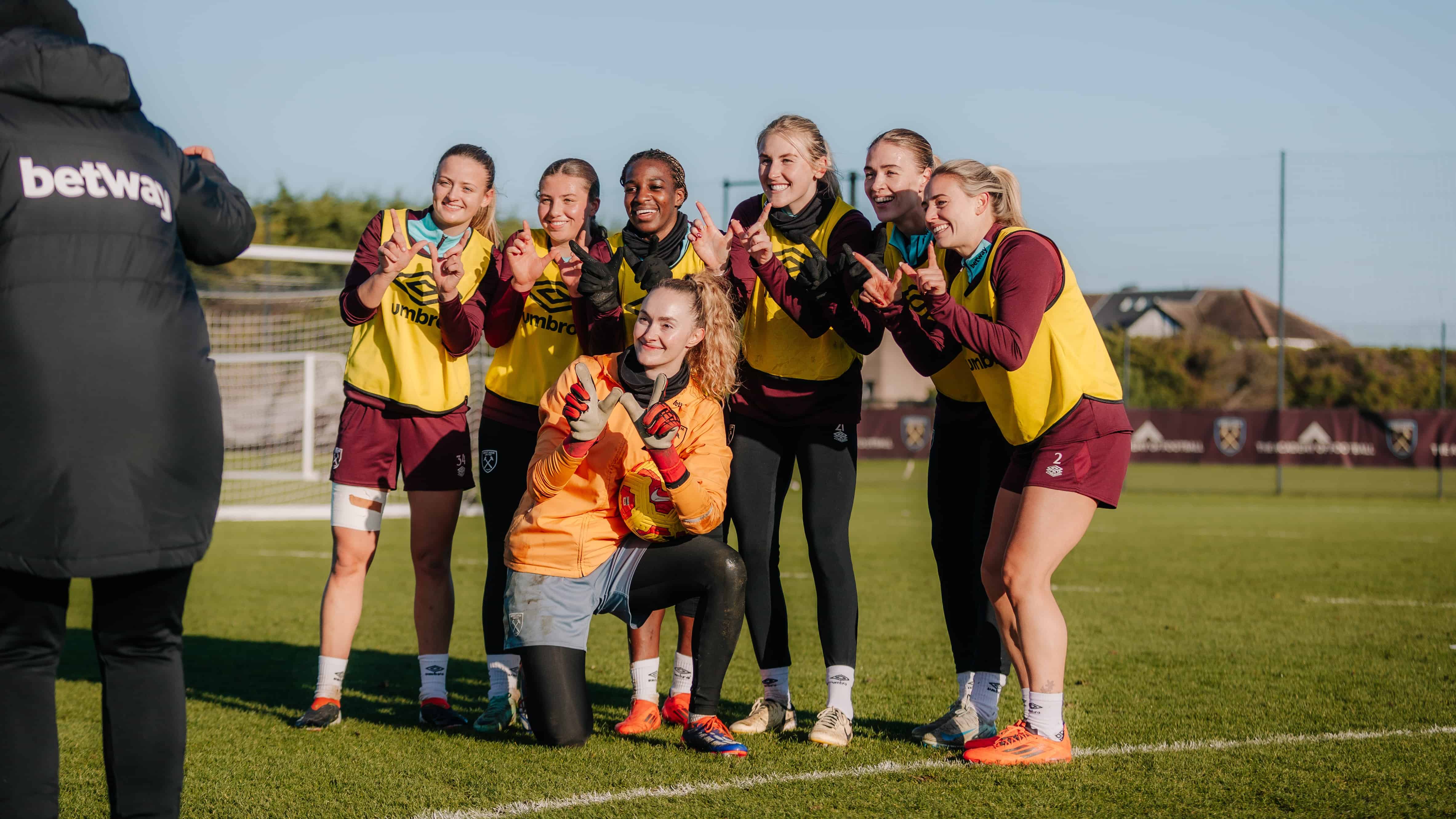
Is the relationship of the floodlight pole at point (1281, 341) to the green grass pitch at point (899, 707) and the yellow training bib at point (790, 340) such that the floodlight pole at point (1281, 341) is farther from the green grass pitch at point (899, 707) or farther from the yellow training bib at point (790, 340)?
the yellow training bib at point (790, 340)

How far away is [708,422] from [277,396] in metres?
16.2

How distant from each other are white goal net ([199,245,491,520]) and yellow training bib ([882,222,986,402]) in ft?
38.7

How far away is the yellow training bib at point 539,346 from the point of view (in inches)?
185

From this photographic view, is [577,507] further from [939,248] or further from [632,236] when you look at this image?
[939,248]

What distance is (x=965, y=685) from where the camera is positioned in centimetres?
438

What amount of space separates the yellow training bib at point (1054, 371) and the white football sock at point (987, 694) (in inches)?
37.5

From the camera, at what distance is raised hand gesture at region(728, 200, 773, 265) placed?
4.07m

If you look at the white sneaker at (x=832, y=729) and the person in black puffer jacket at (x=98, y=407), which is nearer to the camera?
the person in black puffer jacket at (x=98, y=407)

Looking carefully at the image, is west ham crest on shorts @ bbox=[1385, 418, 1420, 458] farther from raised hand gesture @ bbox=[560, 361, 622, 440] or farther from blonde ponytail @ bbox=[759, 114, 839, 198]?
raised hand gesture @ bbox=[560, 361, 622, 440]

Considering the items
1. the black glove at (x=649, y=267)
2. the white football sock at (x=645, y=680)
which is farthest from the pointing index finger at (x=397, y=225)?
the white football sock at (x=645, y=680)

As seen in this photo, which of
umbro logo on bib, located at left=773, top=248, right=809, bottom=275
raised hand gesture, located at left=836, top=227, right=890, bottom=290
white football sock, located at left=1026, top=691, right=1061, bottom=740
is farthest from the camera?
umbro logo on bib, located at left=773, top=248, right=809, bottom=275

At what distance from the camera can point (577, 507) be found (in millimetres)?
4082

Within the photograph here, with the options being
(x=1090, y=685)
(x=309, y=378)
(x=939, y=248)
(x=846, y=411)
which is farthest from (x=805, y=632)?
(x=309, y=378)

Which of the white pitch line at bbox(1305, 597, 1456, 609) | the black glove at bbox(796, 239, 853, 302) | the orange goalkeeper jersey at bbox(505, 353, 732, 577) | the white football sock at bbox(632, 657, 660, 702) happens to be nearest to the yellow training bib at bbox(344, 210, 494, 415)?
the orange goalkeeper jersey at bbox(505, 353, 732, 577)
